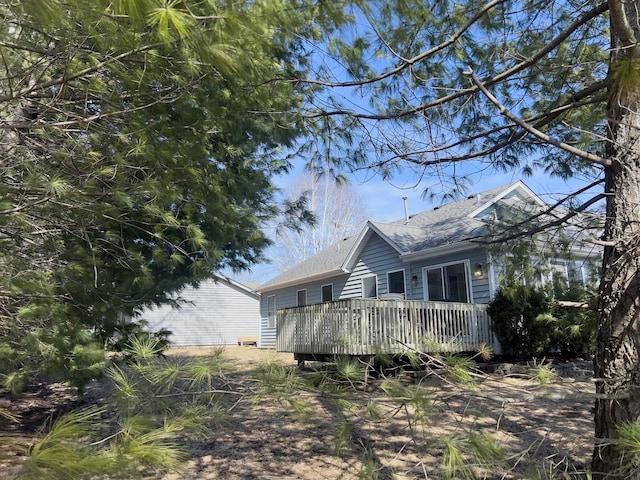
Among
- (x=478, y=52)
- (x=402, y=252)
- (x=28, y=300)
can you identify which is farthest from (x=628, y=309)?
(x=402, y=252)

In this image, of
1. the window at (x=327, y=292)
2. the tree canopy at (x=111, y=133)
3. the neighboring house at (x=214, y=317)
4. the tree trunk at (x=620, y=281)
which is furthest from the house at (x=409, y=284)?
the neighboring house at (x=214, y=317)

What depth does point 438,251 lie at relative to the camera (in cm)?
1241

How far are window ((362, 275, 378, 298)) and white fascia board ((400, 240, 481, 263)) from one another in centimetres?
172

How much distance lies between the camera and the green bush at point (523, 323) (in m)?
9.65

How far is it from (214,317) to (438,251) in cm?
1573

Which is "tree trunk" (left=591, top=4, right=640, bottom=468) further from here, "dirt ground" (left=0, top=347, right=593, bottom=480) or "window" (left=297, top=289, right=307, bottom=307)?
"window" (left=297, top=289, right=307, bottom=307)

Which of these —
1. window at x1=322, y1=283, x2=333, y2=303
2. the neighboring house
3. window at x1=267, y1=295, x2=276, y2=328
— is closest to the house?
window at x1=322, y1=283, x2=333, y2=303

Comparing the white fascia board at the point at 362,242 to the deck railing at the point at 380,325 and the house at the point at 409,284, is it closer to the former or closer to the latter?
the house at the point at 409,284

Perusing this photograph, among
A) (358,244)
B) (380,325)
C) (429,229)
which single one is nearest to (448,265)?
(429,229)

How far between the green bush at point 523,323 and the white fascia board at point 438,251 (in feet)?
5.77

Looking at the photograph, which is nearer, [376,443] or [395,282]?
[376,443]

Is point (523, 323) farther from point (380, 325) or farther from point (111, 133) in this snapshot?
point (111, 133)

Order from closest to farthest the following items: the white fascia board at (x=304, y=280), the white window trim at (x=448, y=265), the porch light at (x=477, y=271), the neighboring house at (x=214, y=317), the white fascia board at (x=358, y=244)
A: 1. the porch light at (x=477, y=271)
2. the white window trim at (x=448, y=265)
3. the white fascia board at (x=358, y=244)
4. the white fascia board at (x=304, y=280)
5. the neighboring house at (x=214, y=317)

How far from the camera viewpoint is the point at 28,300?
440 cm
